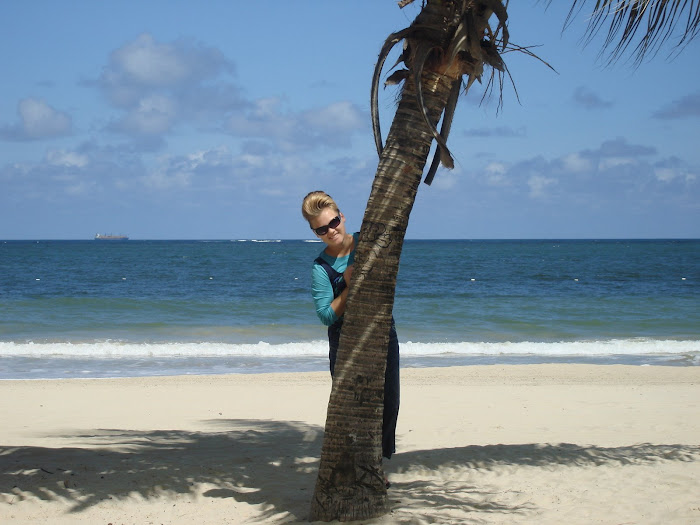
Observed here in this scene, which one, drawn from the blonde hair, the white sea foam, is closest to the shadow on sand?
the blonde hair

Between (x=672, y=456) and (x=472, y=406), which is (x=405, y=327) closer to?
(x=472, y=406)

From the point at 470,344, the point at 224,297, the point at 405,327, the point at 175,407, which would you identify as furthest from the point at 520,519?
the point at 224,297

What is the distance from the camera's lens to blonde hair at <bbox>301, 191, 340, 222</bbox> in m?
3.96

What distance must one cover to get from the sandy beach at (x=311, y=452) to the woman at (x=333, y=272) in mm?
771

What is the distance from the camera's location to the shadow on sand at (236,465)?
462 cm

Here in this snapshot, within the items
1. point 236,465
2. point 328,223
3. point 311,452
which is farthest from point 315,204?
point 311,452

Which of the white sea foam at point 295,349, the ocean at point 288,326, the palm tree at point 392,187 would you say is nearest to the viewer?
the palm tree at point 392,187

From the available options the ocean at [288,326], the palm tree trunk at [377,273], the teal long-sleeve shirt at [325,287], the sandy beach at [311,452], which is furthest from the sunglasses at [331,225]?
the ocean at [288,326]

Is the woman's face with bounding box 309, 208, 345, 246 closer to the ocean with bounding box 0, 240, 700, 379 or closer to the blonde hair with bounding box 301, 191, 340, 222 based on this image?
the blonde hair with bounding box 301, 191, 340, 222

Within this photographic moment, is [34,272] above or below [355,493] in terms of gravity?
above

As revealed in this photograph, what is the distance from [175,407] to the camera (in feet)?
28.4

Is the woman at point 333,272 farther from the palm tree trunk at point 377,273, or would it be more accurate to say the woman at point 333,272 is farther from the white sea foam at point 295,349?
the white sea foam at point 295,349

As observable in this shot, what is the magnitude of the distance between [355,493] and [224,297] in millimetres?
26120

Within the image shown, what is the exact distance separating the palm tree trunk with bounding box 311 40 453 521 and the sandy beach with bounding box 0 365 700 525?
0.69 m
